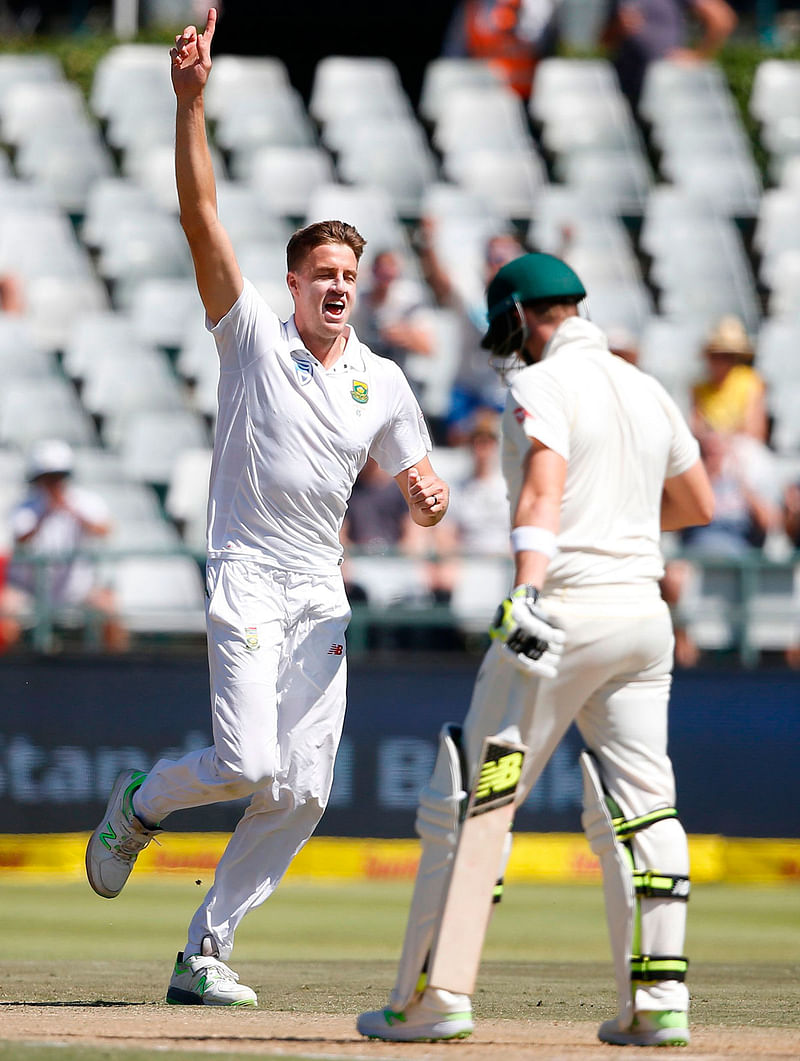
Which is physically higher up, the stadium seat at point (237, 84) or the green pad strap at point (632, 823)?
the stadium seat at point (237, 84)

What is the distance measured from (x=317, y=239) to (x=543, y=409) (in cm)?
128

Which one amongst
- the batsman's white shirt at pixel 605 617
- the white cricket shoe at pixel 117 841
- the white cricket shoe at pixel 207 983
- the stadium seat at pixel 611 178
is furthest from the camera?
the stadium seat at pixel 611 178

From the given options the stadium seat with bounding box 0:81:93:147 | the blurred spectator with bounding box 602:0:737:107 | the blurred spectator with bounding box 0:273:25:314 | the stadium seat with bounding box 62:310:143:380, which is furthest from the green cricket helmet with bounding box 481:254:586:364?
the blurred spectator with bounding box 602:0:737:107

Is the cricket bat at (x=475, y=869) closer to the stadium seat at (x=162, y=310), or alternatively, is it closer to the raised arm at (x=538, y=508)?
the raised arm at (x=538, y=508)

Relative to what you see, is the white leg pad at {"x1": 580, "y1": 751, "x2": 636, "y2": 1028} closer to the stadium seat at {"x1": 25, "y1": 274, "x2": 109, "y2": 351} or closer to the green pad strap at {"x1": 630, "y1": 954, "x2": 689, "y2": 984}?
the green pad strap at {"x1": 630, "y1": 954, "x2": 689, "y2": 984}

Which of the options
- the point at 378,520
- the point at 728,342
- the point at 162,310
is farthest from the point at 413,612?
the point at 162,310

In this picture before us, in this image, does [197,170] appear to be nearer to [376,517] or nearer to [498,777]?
[498,777]

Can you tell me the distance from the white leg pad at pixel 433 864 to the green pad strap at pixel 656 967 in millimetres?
561

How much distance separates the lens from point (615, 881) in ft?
16.1

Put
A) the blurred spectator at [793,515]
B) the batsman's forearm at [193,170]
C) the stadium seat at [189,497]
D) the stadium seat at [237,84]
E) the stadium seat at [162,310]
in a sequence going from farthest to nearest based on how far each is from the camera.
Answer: the stadium seat at [237,84], the stadium seat at [162,310], the stadium seat at [189,497], the blurred spectator at [793,515], the batsman's forearm at [193,170]

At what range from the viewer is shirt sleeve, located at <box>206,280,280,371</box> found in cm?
573

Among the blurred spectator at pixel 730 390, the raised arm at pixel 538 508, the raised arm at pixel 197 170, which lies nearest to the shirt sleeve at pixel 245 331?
the raised arm at pixel 197 170

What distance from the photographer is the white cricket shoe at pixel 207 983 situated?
5.92 meters

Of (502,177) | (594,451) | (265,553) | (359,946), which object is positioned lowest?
(359,946)
